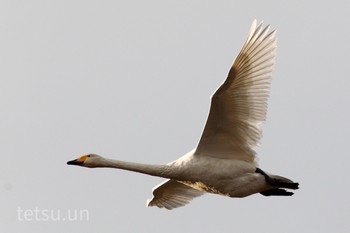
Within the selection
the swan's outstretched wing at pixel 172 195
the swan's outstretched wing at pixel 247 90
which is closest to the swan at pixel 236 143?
the swan's outstretched wing at pixel 247 90

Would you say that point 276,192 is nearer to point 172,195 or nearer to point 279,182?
point 279,182

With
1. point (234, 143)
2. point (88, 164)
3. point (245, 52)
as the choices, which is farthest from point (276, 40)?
point (88, 164)

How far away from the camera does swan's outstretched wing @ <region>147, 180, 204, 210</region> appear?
23.2 meters

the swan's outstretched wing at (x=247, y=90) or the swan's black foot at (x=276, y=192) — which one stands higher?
the swan's outstretched wing at (x=247, y=90)

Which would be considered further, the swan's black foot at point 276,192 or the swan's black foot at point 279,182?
the swan's black foot at point 276,192

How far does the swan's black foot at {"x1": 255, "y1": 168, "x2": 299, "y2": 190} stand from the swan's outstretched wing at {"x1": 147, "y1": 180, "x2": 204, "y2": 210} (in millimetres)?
3391

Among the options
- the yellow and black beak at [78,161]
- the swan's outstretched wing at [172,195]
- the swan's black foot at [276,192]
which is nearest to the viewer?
the yellow and black beak at [78,161]

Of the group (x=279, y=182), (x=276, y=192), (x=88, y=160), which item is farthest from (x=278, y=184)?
(x=88, y=160)

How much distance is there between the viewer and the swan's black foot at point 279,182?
20.2 m

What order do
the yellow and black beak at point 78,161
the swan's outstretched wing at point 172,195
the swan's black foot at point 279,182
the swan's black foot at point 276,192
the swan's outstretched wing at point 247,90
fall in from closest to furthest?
the swan's outstretched wing at point 247,90 → the swan's black foot at point 279,182 → the yellow and black beak at point 78,161 → the swan's black foot at point 276,192 → the swan's outstretched wing at point 172,195

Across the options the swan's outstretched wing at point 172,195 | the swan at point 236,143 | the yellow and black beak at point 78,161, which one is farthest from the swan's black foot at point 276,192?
the yellow and black beak at point 78,161

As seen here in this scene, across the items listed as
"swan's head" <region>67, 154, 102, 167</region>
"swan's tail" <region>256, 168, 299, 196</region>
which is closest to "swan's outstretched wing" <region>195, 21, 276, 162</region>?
"swan's tail" <region>256, 168, 299, 196</region>

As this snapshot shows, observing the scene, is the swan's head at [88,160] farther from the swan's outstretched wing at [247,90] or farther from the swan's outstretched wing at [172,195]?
the swan's outstretched wing at [172,195]


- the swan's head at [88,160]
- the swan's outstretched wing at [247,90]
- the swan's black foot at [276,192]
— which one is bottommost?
the swan's black foot at [276,192]
